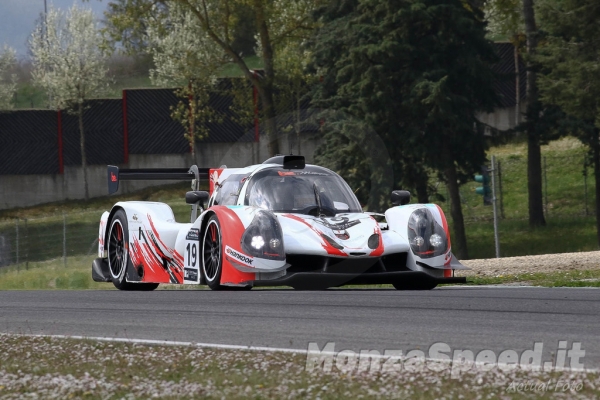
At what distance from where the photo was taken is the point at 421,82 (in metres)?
31.8

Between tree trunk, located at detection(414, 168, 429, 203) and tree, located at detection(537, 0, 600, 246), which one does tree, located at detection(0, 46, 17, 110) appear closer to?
tree trunk, located at detection(414, 168, 429, 203)

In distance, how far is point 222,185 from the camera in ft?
45.2

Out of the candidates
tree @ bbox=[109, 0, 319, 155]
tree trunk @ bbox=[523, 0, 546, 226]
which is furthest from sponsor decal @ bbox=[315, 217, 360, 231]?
tree @ bbox=[109, 0, 319, 155]

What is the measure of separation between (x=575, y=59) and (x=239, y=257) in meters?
20.8

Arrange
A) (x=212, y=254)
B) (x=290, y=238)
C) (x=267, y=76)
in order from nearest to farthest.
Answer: (x=290, y=238) < (x=212, y=254) < (x=267, y=76)

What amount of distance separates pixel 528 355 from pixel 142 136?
45700 mm

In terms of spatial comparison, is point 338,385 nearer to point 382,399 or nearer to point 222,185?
point 382,399

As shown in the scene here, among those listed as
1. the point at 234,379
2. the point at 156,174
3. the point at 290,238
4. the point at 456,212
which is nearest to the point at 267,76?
the point at 456,212

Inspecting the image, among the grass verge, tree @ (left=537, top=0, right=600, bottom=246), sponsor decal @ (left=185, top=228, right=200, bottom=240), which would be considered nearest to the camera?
the grass verge

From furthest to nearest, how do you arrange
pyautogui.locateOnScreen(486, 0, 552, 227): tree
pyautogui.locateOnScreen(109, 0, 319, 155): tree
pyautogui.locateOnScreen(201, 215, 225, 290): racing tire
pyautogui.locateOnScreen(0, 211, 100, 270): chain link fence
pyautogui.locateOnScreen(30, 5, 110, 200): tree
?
pyautogui.locateOnScreen(30, 5, 110, 200): tree
pyautogui.locateOnScreen(109, 0, 319, 155): tree
pyautogui.locateOnScreen(486, 0, 552, 227): tree
pyautogui.locateOnScreen(0, 211, 100, 270): chain link fence
pyautogui.locateOnScreen(201, 215, 225, 290): racing tire

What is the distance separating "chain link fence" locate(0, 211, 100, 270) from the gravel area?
A: 13.6 meters

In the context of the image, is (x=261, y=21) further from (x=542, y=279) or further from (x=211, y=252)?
(x=211, y=252)

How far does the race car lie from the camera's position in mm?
11555

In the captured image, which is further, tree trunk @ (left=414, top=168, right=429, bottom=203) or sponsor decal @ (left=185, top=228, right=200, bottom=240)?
tree trunk @ (left=414, top=168, right=429, bottom=203)
